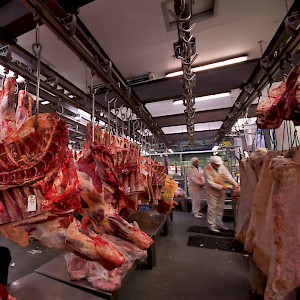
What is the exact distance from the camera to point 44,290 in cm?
155

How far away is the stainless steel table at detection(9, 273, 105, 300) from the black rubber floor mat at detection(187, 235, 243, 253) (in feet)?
10.4

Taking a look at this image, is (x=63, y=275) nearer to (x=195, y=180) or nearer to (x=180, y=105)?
(x=180, y=105)

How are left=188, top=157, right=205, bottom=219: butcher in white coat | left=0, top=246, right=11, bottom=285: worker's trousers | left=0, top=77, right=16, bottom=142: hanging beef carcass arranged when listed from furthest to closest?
left=188, top=157, right=205, bottom=219: butcher in white coat < left=0, top=246, right=11, bottom=285: worker's trousers < left=0, top=77, right=16, bottom=142: hanging beef carcass

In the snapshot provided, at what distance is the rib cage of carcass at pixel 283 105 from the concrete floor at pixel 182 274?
7.40ft

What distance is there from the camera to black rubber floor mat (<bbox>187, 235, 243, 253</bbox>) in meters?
3.96

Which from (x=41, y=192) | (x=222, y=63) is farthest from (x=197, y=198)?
(x=41, y=192)

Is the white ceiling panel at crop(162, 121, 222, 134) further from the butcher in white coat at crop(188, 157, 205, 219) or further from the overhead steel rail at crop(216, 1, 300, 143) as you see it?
the overhead steel rail at crop(216, 1, 300, 143)

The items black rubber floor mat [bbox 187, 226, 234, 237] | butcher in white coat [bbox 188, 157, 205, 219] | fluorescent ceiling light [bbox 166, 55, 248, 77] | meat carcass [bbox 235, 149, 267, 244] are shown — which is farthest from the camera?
butcher in white coat [bbox 188, 157, 205, 219]

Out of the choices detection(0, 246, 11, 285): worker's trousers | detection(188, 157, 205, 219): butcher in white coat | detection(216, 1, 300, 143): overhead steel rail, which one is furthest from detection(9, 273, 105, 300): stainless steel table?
detection(188, 157, 205, 219): butcher in white coat

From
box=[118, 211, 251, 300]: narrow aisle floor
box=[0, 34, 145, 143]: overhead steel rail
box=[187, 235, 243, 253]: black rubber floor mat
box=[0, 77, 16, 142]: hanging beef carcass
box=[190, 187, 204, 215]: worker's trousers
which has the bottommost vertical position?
box=[187, 235, 243, 253]: black rubber floor mat

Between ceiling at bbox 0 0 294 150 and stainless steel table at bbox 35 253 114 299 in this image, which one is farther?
ceiling at bbox 0 0 294 150

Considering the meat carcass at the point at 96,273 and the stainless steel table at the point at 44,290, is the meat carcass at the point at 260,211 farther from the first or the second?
the stainless steel table at the point at 44,290

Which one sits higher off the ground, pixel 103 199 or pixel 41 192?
pixel 41 192

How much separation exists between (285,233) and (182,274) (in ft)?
7.41
